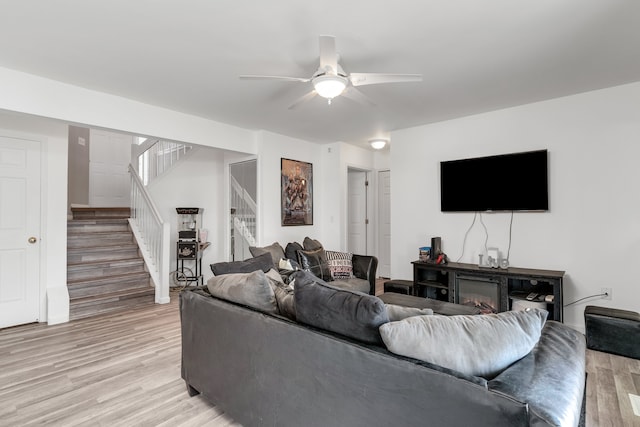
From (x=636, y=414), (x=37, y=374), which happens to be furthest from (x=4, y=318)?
(x=636, y=414)

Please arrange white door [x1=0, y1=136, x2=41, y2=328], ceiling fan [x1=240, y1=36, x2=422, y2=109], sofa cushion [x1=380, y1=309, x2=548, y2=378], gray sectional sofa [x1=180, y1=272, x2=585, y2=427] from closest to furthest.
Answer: gray sectional sofa [x1=180, y1=272, x2=585, y2=427] → sofa cushion [x1=380, y1=309, x2=548, y2=378] → ceiling fan [x1=240, y1=36, x2=422, y2=109] → white door [x1=0, y1=136, x2=41, y2=328]

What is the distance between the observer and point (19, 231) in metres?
3.54

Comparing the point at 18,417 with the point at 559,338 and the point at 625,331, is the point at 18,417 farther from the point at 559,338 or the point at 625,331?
the point at 625,331

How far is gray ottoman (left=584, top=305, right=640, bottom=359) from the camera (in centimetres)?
275

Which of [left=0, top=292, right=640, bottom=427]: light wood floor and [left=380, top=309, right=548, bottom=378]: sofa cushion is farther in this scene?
[left=0, top=292, right=640, bottom=427]: light wood floor

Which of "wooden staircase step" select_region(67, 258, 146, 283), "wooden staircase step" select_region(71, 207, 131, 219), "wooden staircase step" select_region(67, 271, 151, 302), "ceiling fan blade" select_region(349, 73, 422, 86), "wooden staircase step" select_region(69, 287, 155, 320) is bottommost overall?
"wooden staircase step" select_region(69, 287, 155, 320)

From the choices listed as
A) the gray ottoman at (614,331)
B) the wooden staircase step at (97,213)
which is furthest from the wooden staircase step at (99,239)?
the gray ottoman at (614,331)

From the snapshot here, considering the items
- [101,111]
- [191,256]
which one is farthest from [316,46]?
[191,256]

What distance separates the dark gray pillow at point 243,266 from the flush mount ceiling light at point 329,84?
1529 millimetres

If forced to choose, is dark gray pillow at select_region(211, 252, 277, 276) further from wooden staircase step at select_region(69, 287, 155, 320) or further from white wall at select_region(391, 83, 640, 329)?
white wall at select_region(391, 83, 640, 329)

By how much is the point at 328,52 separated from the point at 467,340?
1839 millimetres

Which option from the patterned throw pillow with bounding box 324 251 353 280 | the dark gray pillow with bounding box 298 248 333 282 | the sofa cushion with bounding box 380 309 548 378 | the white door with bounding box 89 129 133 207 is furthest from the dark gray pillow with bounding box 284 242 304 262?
the white door with bounding box 89 129 133 207

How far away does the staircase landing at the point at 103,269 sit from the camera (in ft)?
13.0

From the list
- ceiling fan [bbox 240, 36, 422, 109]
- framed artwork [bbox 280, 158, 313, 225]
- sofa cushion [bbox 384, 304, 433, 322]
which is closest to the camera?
sofa cushion [bbox 384, 304, 433, 322]
